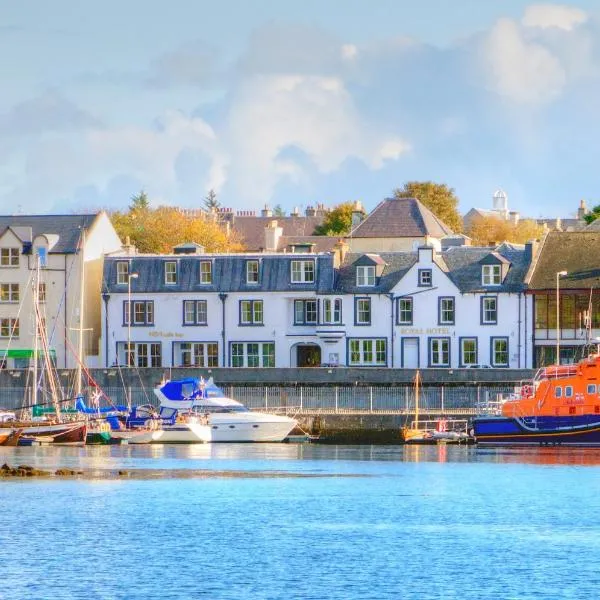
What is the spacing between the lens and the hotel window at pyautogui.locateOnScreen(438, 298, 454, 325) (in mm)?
113062

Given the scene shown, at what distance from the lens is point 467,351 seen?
112 metres

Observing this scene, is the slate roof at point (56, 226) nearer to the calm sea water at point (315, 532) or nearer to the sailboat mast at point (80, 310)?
the sailboat mast at point (80, 310)

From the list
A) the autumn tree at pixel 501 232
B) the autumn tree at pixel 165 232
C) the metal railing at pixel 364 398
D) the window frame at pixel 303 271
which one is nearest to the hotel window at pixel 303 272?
the window frame at pixel 303 271

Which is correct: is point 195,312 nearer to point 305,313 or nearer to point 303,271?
point 305,313

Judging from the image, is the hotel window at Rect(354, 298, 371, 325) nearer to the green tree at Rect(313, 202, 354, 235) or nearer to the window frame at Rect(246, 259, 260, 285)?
Result: the window frame at Rect(246, 259, 260, 285)

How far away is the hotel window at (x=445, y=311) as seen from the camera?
4451 inches

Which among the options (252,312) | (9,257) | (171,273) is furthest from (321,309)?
(9,257)

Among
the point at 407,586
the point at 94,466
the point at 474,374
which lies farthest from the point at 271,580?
the point at 474,374

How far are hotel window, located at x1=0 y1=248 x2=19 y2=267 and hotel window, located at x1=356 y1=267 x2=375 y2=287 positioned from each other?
74.1ft

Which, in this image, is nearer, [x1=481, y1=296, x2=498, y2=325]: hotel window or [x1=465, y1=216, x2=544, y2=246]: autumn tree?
[x1=481, y1=296, x2=498, y2=325]: hotel window

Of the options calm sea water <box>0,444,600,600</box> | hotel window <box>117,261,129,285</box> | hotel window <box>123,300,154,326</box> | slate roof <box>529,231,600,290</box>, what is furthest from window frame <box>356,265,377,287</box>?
calm sea water <box>0,444,600,600</box>

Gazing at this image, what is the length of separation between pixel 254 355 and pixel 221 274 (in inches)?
231

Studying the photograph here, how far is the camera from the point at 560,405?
311 feet

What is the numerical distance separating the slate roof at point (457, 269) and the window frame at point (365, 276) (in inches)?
9.7
